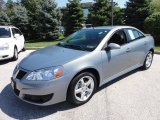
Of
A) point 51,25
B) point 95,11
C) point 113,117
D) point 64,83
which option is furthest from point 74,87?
point 95,11

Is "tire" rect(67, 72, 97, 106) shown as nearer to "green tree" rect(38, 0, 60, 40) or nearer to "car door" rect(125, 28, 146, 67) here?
"car door" rect(125, 28, 146, 67)

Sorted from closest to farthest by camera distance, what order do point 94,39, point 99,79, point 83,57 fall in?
point 83,57
point 99,79
point 94,39

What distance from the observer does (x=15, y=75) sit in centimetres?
435

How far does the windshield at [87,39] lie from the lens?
487 cm

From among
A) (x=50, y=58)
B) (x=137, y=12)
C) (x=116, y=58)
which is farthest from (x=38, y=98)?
(x=137, y=12)

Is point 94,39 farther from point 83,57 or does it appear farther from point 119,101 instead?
point 119,101

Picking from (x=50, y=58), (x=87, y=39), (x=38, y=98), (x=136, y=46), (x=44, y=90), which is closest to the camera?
(x=44, y=90)

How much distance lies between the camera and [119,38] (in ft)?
17.7

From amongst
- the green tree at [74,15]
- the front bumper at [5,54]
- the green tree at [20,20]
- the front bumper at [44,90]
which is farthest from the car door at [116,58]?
the green tree at [20,20]

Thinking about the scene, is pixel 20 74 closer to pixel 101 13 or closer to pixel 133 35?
pixel 133 35

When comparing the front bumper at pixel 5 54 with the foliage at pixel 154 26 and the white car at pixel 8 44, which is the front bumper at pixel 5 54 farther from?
the foliage at pixel 154 26

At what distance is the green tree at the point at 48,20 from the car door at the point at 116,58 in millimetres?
15565

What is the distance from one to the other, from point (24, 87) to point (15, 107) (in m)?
0.65

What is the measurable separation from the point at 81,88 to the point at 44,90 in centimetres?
81
